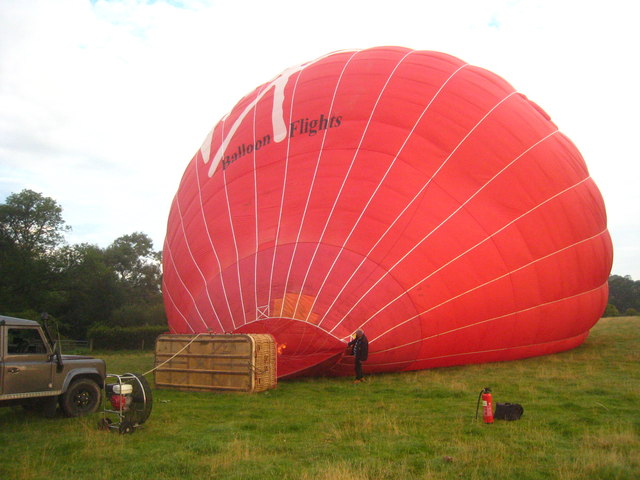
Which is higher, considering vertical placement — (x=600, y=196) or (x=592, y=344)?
(x=600, y=196)

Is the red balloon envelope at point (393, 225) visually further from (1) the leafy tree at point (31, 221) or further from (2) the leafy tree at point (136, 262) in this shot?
(2) the leafy tree at point (136, 262)

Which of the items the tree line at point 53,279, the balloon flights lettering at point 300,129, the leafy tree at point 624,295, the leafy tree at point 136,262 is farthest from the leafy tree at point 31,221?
the leafy tree at point 624,295

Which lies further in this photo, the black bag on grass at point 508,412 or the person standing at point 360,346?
the person standing at point 360,346

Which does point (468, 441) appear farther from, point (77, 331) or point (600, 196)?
point (77, 331)

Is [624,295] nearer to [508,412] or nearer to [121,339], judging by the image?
[121,339]

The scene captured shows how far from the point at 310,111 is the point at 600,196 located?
5670mm

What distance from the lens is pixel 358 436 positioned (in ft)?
15.4

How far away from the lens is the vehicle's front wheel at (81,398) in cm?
604

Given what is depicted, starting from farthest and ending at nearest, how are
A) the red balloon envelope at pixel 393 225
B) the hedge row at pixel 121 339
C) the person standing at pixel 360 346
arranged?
the hedge row at pixel 121 339
the red balloon envelope at pixel 393 225
the person standing at pixel 360 346

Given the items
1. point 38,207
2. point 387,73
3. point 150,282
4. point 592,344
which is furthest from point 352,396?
point 150,282

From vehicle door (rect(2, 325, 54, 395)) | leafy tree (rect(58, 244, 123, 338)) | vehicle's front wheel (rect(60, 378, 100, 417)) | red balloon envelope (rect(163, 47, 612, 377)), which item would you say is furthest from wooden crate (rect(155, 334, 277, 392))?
leafy tree (rect(58, 244, 123, 338))

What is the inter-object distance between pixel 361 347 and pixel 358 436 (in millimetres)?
2409

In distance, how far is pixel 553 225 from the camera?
28.2 feet

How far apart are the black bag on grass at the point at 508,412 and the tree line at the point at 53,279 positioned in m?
25.3
